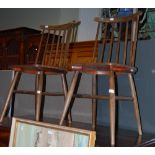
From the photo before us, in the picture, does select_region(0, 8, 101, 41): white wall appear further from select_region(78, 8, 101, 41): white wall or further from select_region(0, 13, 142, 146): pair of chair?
select_region(0, 13, 142, 146): pair of chair

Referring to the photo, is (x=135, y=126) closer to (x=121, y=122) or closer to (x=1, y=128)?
(x=121, y=122)

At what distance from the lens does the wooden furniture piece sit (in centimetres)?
333

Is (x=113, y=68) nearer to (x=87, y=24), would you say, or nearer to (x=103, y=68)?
(x=103, y=68)

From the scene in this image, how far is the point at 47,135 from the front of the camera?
131 centimetres

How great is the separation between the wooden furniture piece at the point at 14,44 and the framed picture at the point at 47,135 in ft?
6.44

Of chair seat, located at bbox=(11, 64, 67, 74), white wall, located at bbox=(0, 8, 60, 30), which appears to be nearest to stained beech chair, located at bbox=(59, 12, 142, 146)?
chair seat, located at bbox=(11, 64, 67, 74)

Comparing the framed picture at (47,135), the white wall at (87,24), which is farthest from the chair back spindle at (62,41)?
the white wall at (87,24)

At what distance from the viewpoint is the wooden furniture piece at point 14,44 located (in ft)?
10.9

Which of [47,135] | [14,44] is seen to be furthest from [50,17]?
[47,135]

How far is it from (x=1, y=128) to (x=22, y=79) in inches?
33.3

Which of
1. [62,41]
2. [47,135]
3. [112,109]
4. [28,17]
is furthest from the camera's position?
[28,17]

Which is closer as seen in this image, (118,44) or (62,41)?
(118,44)

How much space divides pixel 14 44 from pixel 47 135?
233cm
